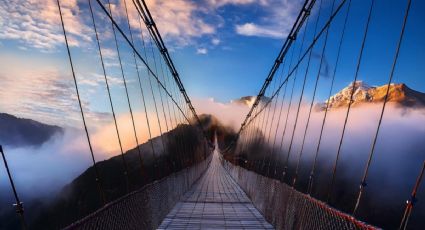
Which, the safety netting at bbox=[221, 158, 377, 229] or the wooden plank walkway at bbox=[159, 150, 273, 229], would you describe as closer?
the safety netting at bbox=[221, 158, 377, 229]

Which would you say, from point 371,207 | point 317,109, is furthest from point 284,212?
point 317,109

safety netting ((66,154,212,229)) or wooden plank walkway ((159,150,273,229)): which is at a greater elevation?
safety netting ((66,154,212,229))

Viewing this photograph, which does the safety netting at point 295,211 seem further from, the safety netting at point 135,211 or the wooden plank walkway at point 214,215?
the safety netting at point 135,211

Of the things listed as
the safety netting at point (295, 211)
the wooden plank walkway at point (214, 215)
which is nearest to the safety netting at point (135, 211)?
the wooden plank walkway at point (214, 215)

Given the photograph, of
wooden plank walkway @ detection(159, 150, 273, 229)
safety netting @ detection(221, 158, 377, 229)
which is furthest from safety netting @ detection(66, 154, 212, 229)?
safety netting @ detection(221, 158, 377, 229)

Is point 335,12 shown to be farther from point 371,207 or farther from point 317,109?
point 317,109

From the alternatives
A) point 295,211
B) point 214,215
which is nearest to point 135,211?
point 295,211

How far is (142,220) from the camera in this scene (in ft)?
27.6

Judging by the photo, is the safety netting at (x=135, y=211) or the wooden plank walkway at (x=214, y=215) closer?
the safety netting at (x=135, y=211)

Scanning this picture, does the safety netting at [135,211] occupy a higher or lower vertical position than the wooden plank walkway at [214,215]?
higher

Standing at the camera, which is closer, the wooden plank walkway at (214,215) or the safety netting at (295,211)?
the safety netting at (295,211)

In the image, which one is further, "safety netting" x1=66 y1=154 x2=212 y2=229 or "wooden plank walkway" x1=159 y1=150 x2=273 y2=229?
"wooden plank walkway" x1=159 y1=150 x2=273 y2=229

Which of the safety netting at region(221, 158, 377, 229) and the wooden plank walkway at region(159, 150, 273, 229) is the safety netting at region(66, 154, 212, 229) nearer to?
the wooden plank walkway at region(159, 150, 273, 229)

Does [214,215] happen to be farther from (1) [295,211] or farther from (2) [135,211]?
Result: (2) [135,211]
